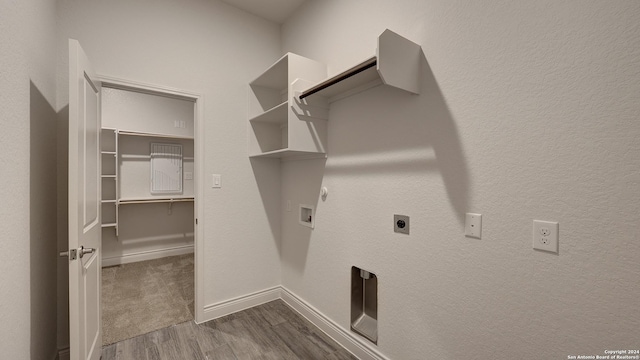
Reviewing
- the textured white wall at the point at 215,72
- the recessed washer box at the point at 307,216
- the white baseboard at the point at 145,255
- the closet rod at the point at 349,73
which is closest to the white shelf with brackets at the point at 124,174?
the white baseboard at the point at 145,255

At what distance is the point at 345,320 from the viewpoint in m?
1.95

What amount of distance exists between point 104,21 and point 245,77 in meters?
1.06

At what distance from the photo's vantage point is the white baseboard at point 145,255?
12.3ft

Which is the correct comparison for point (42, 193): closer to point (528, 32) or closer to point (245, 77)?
point (245, 77)

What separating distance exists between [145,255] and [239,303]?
2.49 meters

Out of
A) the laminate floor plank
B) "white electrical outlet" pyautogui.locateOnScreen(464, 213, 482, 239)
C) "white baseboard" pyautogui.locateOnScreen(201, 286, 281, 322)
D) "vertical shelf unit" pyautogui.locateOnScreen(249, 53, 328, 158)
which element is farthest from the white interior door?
"white electrical outlet" pyautogui.locateOnScreen(464, 213, 482, 239)

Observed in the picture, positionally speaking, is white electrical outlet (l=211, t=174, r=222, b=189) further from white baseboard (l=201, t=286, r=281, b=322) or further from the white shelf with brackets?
the white shelf with brackets

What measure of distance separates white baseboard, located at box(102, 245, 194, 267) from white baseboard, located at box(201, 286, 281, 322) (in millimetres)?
2420

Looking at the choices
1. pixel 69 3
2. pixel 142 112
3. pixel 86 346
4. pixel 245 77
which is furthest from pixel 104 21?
pixel 142 112

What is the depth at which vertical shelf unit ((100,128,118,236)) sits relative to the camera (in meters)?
3.67

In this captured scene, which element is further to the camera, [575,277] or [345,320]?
[345,320]

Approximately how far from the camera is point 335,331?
2018 millimetres

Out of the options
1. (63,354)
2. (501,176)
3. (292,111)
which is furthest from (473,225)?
(63,354)

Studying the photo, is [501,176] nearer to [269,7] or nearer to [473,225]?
[473,225]
